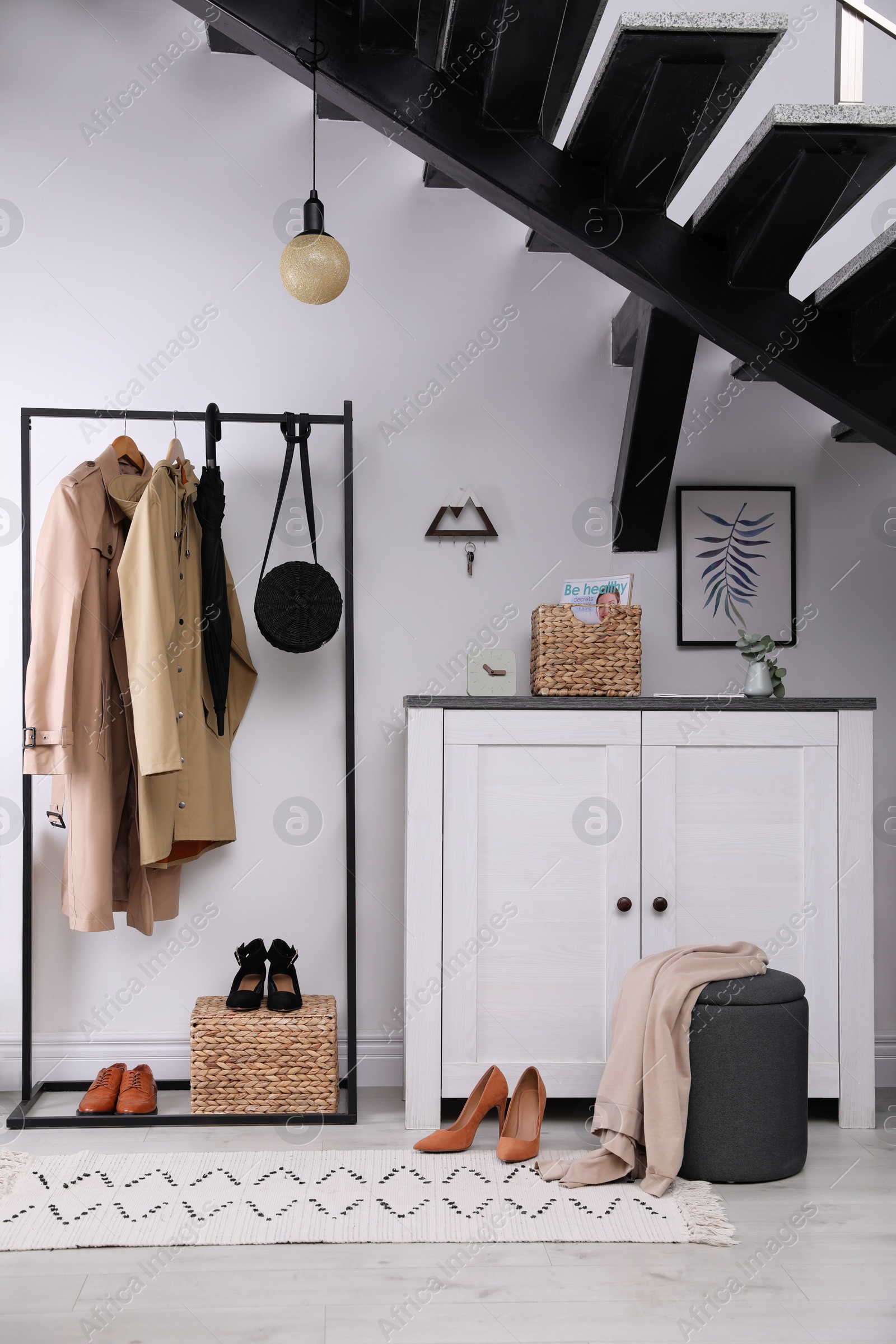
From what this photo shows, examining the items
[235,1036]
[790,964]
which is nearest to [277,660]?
[235,1036]

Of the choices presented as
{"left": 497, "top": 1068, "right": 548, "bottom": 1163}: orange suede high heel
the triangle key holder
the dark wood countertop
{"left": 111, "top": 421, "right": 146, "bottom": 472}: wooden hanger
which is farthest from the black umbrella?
{"left": 497, "top": 1068, "right": 548, "bottom": 1163}: orange suede high heel

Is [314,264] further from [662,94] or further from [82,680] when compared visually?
[82,680]

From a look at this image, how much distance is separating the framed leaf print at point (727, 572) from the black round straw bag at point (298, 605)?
43.6 inches

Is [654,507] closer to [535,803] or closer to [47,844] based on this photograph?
[535,803]

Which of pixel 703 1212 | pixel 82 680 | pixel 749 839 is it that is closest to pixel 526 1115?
pixel 703 1212

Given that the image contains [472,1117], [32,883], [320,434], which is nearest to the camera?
[472,1117]

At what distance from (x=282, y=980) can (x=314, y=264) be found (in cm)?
187

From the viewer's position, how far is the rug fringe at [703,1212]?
Result: 2.00 m

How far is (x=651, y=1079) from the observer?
226cm

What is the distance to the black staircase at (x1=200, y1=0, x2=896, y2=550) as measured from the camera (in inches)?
71.9

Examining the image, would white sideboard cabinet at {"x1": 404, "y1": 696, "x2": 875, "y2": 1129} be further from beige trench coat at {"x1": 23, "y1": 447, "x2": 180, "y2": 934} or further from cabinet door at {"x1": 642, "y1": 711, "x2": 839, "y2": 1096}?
beige trench coat at {"x1": 23, "y1": 447, "x2": 180, "y2": 934}

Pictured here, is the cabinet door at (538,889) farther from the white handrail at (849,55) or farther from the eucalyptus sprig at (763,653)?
the white handrail at (849,55)

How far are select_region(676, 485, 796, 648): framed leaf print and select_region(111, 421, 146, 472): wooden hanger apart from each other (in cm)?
162

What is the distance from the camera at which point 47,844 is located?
2.96m
